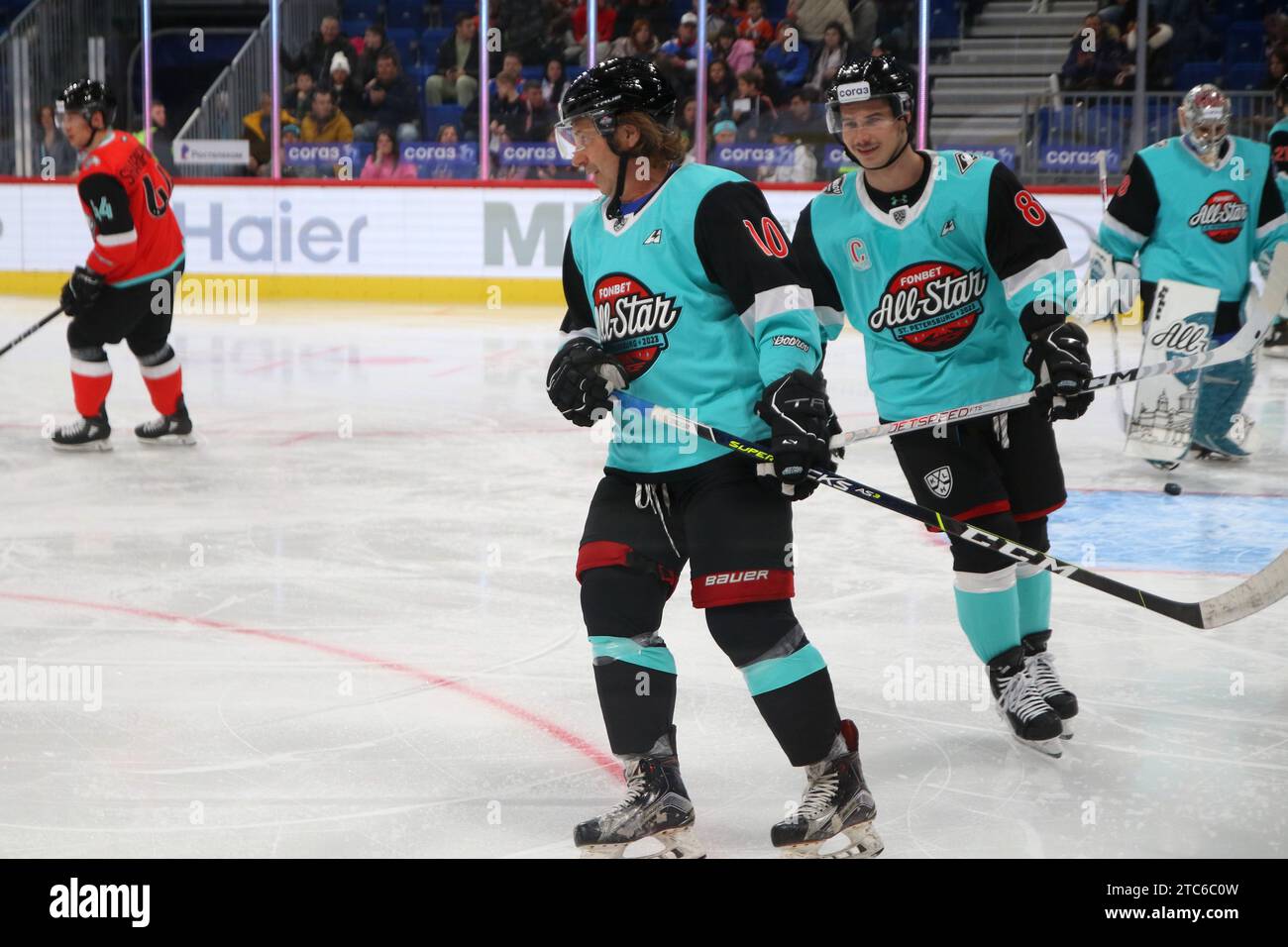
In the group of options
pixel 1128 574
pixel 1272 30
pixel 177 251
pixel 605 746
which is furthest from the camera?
pixel 1272 30

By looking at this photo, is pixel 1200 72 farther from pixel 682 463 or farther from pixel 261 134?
pixel 682 463

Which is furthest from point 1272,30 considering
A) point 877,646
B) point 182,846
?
point 182,846

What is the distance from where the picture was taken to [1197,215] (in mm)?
4883

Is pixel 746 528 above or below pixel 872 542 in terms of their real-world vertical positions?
above

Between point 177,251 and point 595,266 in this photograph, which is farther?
point 177,251

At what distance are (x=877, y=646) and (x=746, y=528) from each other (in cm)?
124

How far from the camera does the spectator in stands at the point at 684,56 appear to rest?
10.8 metres

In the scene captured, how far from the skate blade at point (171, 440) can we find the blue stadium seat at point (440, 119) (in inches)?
221

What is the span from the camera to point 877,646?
3.36 m

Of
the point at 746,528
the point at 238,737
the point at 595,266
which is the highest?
the point at 595,266

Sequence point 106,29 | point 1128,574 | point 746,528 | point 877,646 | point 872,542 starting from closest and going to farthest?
point 746,528 → point 877,646 → point 1128,574 → point 872,542 → point 106,29

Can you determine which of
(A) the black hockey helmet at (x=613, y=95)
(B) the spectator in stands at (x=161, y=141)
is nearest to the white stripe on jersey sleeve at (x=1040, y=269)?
(A) the black hockey helmet at (x=613, y=95)

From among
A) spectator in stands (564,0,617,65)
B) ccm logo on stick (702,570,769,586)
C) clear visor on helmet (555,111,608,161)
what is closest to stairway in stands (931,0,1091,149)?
spectator in stands (564,0,617,65)
